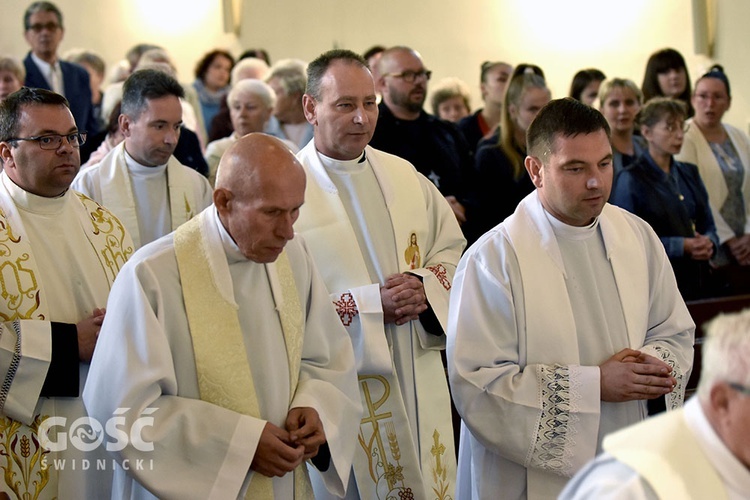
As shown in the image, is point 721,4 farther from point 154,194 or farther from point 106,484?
point 106,484

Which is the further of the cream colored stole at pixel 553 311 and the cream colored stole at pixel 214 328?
the cream colored stole at pixel 553 311

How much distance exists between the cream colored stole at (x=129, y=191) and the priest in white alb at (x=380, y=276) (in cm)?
91

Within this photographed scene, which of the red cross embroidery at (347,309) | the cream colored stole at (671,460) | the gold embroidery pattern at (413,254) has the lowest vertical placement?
the red cross embroidery at (347,309)

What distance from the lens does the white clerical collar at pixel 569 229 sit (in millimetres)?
4039

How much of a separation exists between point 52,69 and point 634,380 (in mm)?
6147

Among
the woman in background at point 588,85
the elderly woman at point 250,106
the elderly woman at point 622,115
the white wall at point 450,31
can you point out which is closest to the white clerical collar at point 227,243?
the elderly woman at point 250,106

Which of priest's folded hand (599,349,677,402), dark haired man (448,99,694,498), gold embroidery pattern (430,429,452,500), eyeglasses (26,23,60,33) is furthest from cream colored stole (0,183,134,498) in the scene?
eyeglasses (26,23,60,33)

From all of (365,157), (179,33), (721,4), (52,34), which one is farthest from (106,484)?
(721,4)

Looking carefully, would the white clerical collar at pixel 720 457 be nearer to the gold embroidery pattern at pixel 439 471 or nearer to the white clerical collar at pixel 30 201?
the gold embroidery pattern at pixel 439 471

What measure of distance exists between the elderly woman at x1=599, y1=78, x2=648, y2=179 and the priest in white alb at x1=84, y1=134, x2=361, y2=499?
3911mm

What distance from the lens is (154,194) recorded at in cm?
558

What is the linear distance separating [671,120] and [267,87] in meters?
2.62

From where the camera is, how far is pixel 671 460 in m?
2.23

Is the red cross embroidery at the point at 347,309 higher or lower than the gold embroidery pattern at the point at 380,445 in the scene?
higher
